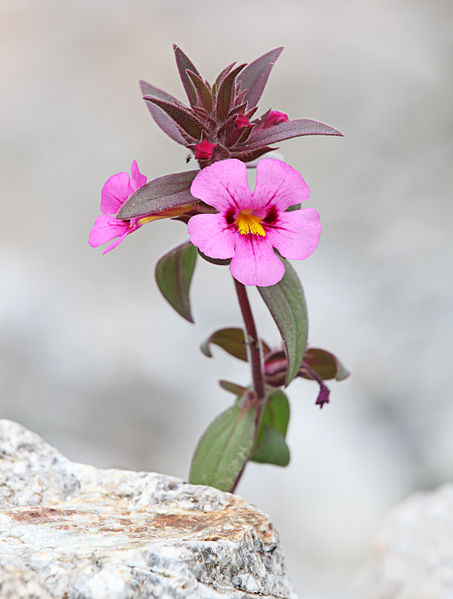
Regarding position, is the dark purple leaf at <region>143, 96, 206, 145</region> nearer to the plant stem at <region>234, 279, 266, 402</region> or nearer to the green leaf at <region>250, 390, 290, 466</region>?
the plant stem at <region>234, 279, 266, 402</region>

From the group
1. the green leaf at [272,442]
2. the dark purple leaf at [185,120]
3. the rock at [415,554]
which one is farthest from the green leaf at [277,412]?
the dark purple leaf at [185,120]

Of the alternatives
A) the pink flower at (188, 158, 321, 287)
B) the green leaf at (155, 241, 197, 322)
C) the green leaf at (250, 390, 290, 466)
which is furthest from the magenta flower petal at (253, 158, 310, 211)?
the green leaf at (250, 390, 290, 466)

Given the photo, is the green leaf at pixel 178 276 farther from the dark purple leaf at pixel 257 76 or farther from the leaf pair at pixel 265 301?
the dark purple leaf at pixel 257 76

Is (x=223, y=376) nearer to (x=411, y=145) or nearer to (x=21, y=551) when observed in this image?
(x=411, y=145)

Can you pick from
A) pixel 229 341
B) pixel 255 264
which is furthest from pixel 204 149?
pixel 229 341

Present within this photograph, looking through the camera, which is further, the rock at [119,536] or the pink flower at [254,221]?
the pink flower at [254,221]

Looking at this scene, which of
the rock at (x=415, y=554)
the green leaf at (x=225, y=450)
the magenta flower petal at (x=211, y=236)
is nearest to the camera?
the magenta flower petal at (x=211, y=236)
